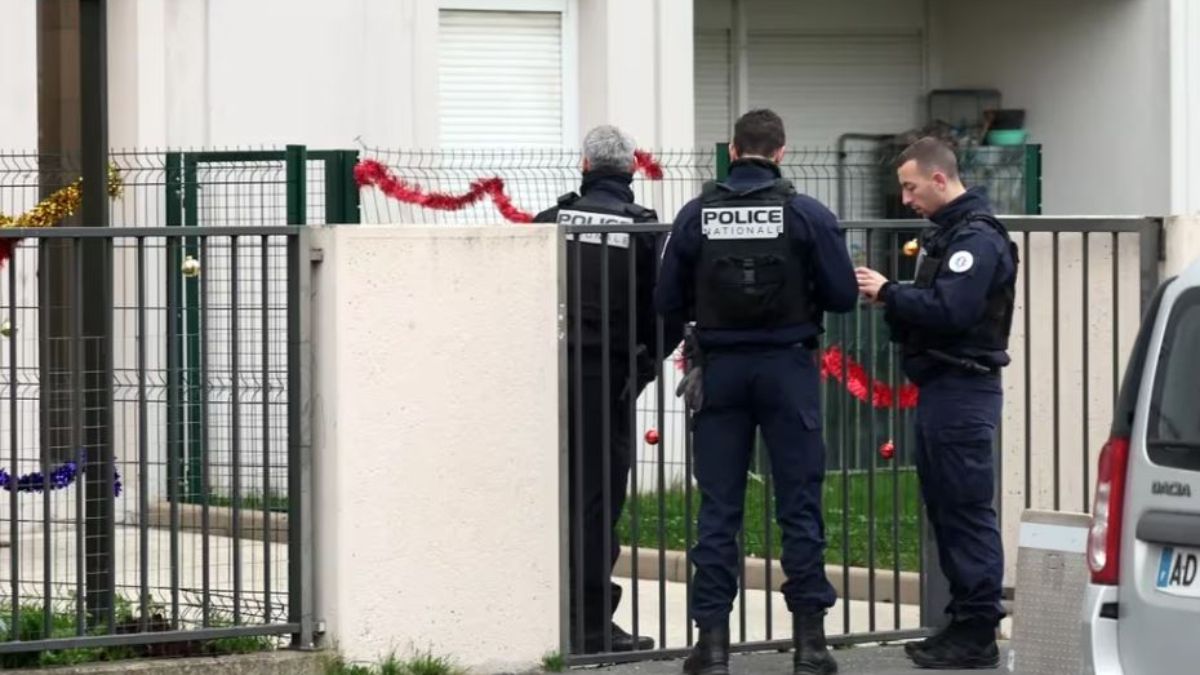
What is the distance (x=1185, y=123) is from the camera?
16.8 m

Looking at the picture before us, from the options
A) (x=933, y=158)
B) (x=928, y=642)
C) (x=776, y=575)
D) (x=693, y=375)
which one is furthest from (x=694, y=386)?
(x=776, y=575)

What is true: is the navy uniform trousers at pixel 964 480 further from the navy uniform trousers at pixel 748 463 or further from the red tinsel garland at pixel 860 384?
the red tinsel garland at pixel 860 384

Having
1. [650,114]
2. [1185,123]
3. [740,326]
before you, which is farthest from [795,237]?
[1185,123]

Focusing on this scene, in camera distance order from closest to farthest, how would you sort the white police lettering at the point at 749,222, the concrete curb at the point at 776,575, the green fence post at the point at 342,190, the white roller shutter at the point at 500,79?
the white police lettering at the point at 749,222 < the concrete curb at the point at 776,575 < the green fence post at the point at 342,190 < the white roller shutter at the point at 500,79

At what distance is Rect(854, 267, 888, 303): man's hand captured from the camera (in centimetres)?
826

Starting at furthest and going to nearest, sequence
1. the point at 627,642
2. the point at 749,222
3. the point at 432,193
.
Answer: the point at 432,193 → the point at 627,642 → the point at 749,222

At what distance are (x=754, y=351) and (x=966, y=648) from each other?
60.2 inches

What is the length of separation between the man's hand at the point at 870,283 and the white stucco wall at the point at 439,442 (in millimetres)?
1221

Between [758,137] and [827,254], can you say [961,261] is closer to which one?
Result: [827,254]

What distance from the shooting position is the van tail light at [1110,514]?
6348 mm

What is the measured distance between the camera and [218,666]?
8.27 meters

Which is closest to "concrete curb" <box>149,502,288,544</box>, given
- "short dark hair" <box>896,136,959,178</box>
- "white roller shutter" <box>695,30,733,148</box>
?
"short dark hair" <box>896,136,959,178</box>

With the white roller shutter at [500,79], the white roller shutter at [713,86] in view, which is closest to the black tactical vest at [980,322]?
the white roller shutter at [500,79]

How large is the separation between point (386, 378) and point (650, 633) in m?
1.92
